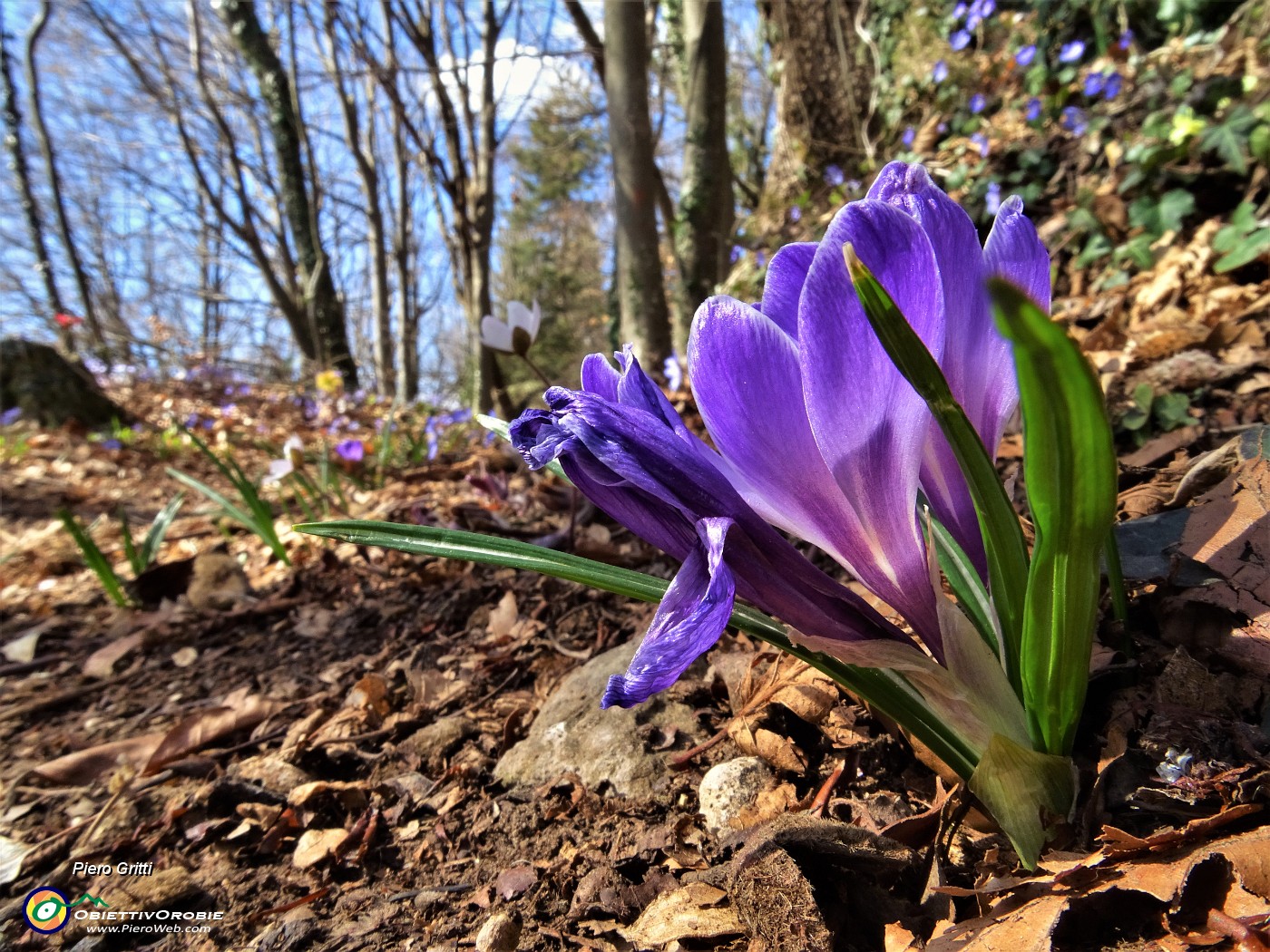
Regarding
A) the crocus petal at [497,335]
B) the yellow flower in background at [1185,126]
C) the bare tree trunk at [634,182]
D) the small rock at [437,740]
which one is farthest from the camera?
the bare tree trunk at [634,182]

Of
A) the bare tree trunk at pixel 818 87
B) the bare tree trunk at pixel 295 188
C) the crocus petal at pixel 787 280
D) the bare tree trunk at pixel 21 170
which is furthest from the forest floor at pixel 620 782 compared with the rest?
the bare tree trunk at pixel 21 170

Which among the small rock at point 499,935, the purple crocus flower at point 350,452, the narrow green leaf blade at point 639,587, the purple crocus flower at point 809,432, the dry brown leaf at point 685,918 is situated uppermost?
the purple crocus flower at point 809,432

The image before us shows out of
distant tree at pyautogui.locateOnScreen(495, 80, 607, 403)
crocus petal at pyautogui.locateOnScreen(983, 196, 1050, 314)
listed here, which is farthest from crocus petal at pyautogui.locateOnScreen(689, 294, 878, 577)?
distant tree at pyautogui.locateOnScreen(495, 80, 607, 403)

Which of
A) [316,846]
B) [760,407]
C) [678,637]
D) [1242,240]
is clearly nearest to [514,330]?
[316,846]

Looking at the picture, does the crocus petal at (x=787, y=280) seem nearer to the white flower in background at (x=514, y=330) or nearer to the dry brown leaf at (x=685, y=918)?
the dry brown leaf at (x=685, y=918)

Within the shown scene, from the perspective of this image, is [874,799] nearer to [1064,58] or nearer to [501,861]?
[501,861]

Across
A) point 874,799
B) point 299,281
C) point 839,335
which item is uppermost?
point 299,281

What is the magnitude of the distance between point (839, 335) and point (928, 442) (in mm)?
215

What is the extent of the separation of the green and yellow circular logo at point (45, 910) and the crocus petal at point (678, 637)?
4.14 feet

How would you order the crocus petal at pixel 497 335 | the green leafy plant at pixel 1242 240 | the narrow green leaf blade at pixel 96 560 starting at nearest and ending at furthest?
the green leafy plant at pixel 1242 240 < the crocus petal at pixel 497 335 < the narrow green leaf blade at pixel 96 560

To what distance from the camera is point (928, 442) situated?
79 cm

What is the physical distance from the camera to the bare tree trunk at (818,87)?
599 centimetres

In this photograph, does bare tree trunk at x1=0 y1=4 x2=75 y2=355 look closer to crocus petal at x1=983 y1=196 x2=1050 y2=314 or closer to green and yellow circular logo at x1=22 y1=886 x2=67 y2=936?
green and yellow circular logo at x1=22 y1=886 x2=67 y2=936

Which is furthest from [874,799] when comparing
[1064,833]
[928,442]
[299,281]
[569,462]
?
[299,281]
